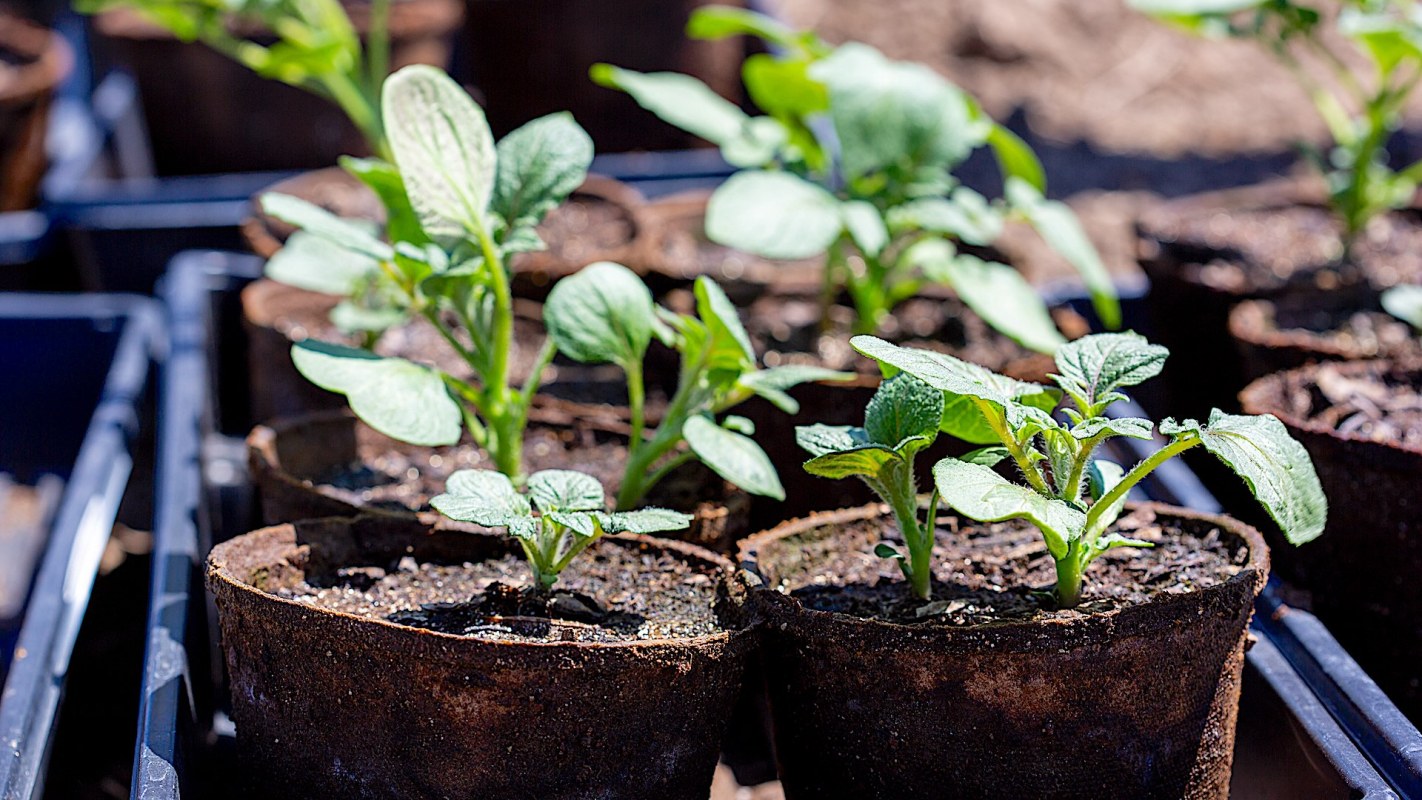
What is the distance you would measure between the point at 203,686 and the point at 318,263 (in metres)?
0.40

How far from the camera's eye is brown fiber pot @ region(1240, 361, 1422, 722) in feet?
3.75

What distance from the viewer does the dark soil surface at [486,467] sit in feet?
4.10

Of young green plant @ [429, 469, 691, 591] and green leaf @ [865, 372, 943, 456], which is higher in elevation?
green leaf @ [865, 372, 943, 456]

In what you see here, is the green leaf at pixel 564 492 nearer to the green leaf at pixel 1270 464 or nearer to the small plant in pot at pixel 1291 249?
the green leaf at pixel 1270 464

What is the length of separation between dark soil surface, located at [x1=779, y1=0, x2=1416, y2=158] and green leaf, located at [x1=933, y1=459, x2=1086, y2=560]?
2.78 metres

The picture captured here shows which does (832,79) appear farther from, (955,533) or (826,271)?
(955,533)

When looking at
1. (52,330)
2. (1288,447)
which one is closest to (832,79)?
(1288,447)

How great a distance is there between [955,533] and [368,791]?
49cm

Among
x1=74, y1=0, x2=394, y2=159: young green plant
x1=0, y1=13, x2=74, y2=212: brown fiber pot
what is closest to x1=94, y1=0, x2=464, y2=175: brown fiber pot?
x1=0, y1=13, x2=74, y2=212: brown fiber pot

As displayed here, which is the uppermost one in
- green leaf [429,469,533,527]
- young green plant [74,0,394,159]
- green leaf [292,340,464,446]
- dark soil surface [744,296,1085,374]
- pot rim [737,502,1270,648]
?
young green plant [74,0,394,159]

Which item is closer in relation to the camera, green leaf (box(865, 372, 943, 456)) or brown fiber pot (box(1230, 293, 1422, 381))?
green leaf (box(865, 372, 943, 456))

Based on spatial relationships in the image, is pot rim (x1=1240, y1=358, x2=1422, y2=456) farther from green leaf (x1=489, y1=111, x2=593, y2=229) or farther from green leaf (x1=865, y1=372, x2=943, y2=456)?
green leaf (x1=489, y1=111, x2=593, y2=229)

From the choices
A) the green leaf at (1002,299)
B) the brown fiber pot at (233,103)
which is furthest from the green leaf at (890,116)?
the brown fiber pot at (233,103)

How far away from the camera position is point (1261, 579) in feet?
3.14
